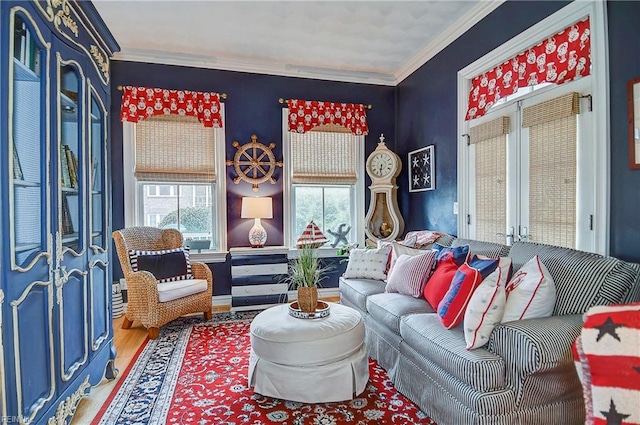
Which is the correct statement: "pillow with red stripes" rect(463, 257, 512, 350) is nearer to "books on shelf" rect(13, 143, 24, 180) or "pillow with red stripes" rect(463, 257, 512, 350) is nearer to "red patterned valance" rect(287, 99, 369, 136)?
"books on shelf" rect(13, 143, 24, 180)

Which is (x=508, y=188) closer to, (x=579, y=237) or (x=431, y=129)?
(x=579, y=237)

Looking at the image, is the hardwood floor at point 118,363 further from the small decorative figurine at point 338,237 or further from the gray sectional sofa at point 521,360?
the gray sectional sofa at point 521,360

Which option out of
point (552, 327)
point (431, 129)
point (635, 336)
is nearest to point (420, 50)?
point (431, 129)

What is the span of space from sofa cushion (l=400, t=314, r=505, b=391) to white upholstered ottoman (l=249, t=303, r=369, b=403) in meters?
0.37

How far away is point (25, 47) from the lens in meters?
1.50

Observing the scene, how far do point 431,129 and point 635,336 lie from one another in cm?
306

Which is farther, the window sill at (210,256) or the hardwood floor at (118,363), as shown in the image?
the window sill at (210,256)

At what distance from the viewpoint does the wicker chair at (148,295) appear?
10.1ft

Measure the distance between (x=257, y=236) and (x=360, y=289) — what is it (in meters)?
1.55

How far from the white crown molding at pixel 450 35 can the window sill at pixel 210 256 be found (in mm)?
3190

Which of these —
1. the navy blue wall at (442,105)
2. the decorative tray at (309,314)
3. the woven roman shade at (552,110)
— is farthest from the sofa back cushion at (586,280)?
the navy blue wall at (442,105)

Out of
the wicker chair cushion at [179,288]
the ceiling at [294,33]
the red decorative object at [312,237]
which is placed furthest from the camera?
the red decorative object at [312,237]

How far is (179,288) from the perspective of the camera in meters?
3.24

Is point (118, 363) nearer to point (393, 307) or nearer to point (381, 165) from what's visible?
point (393, 307)
